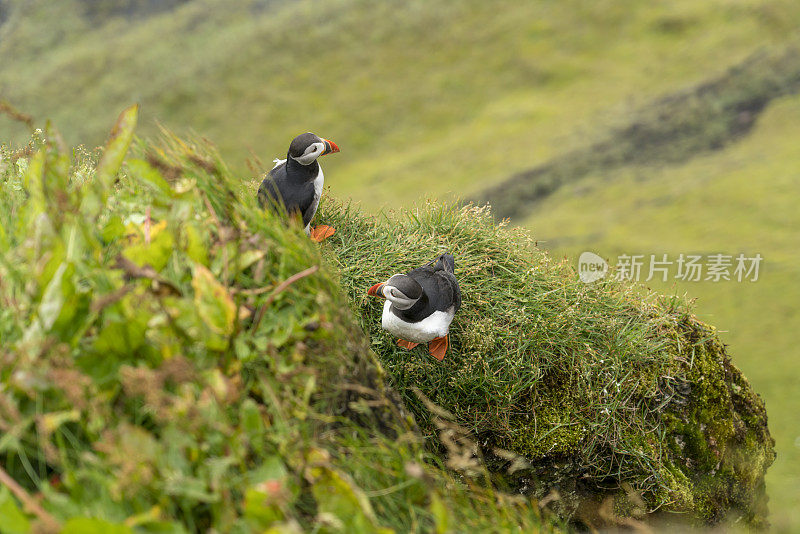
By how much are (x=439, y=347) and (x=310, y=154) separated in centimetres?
172

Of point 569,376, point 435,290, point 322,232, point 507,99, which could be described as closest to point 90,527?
point 435,290

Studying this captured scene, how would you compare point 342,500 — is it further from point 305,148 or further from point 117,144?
point 305,148

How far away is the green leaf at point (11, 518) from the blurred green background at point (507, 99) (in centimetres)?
1177

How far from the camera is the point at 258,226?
259 centimetres

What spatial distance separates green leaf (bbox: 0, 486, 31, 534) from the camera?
176cm

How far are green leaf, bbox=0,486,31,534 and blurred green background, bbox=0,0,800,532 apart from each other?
11.8m

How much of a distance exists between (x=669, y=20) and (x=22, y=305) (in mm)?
30594

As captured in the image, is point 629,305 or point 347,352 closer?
point 347,352

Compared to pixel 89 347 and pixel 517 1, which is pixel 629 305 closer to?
pixel 89 347

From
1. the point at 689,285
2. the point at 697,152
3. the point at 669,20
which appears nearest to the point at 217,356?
the point at 689,285

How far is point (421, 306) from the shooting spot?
12.9 feet

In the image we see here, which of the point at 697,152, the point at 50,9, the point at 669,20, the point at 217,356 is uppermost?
the point at 50,9

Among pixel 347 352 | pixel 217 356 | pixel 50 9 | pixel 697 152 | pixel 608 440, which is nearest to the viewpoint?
pixel 217 356
